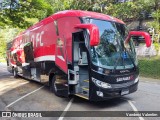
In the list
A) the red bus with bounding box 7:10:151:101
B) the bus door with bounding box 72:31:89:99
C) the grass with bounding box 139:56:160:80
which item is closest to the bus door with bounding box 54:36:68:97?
the red bus with bounding box 7:10:151:101

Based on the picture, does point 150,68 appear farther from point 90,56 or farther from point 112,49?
point 90,56

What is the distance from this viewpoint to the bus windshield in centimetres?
762

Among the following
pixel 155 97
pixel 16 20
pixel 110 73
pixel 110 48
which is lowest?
pixel 155 97

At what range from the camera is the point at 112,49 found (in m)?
7.99

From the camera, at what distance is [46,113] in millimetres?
7645

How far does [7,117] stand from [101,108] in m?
3.06

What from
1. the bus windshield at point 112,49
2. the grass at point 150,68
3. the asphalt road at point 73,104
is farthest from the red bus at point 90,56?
the grass at point 150,68

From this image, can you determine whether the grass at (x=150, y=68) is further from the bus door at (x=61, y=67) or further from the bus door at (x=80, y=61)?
the bus door at (x=80, y=61)

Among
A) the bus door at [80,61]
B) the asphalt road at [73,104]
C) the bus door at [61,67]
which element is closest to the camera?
the asphalt road at [73,104]

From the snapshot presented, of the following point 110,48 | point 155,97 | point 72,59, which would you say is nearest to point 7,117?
point 72,59

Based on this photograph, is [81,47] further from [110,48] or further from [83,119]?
[83,119]

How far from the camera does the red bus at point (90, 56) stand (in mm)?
7527

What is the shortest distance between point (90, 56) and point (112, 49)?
3.05 feet

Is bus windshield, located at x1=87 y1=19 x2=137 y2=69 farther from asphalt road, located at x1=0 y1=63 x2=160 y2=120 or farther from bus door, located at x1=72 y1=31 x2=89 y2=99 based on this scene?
asphalt road, located at x1=0 y1=63 x2=160 y2=120
